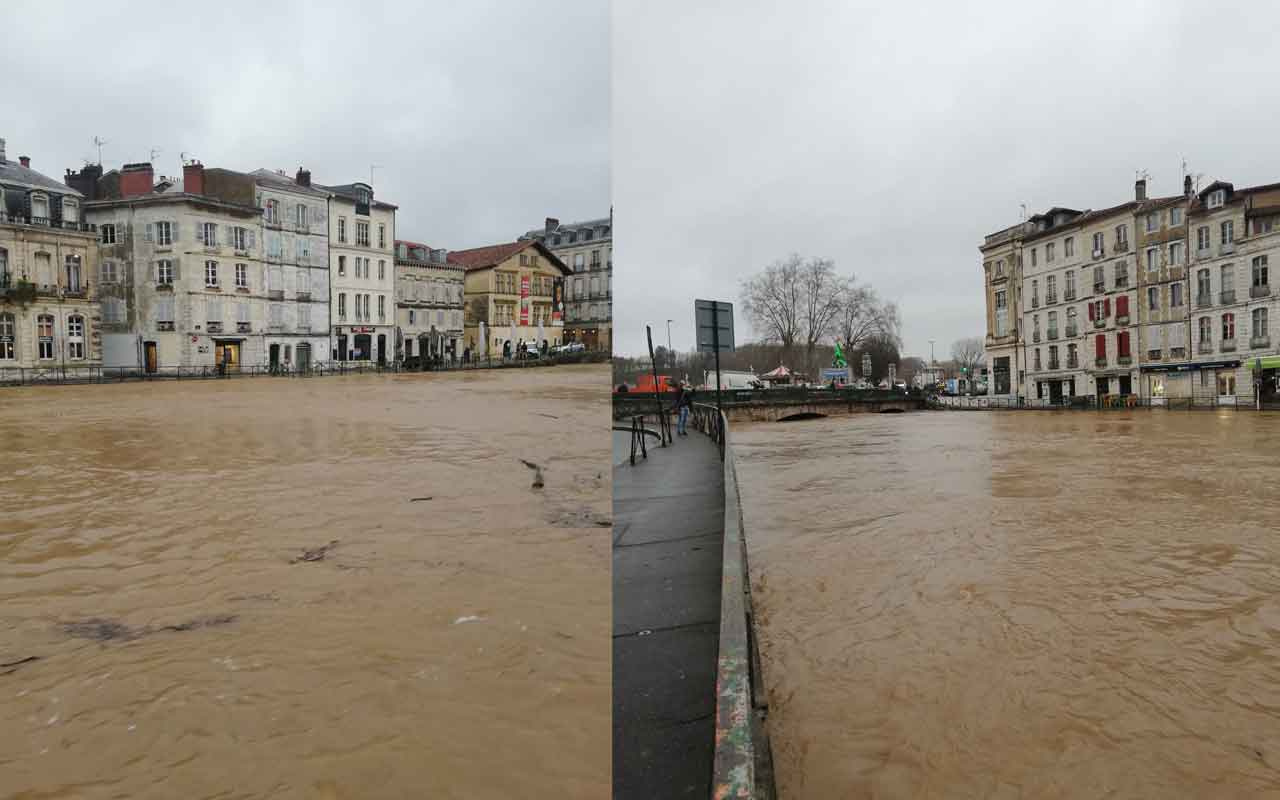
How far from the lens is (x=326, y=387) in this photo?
17.2 meters

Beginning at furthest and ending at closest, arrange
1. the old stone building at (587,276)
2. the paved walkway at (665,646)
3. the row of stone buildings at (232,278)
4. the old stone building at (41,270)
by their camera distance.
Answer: the old stone building at (41,270) → the row of stone buildings at (232,278) → the paved walkway at (665,646) → the old stone building at (587,276)

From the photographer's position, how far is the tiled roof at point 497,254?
7.08 ft

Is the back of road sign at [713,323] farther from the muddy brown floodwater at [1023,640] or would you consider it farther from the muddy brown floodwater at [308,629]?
the muddy brown floodwater at [308,629]

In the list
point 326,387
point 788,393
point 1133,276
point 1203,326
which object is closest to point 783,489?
point 326,387

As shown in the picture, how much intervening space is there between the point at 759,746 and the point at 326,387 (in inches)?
679

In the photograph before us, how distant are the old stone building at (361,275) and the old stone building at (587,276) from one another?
1416 centimetres

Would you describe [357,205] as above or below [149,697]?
above

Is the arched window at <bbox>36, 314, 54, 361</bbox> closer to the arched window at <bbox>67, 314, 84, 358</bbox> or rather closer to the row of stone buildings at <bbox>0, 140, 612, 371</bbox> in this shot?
the row of stone buildings at <bbox>0, 140, 612, 371</bbox>

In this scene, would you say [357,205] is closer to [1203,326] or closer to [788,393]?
[788,393]

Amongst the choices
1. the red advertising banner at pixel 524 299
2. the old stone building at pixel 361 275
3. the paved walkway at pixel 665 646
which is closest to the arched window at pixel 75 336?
the old stone building at pixel 361 275

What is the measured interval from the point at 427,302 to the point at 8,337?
752cm

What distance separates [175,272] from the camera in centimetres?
1792

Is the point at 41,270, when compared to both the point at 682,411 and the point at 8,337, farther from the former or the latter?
the point at 682,411

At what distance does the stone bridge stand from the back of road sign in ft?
53.5
